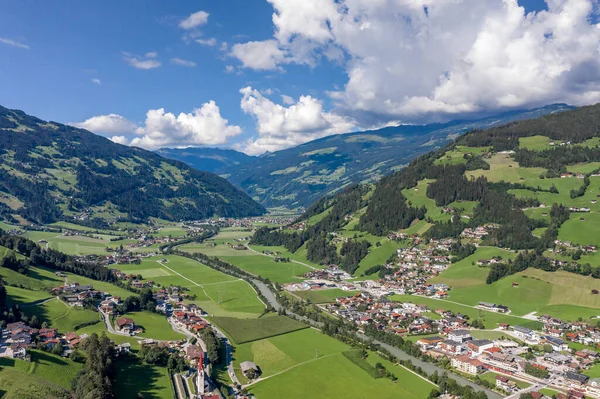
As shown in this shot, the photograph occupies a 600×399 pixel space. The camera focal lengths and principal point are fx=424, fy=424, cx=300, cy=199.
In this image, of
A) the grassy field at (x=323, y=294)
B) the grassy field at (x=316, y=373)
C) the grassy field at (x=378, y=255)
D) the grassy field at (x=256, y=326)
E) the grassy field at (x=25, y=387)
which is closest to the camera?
the grassy field at (x=25, y=387)

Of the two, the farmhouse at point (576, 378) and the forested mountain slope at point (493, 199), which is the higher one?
the forested mountain slope at point (493, 199)

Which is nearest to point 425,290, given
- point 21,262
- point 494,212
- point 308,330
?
point 308,330

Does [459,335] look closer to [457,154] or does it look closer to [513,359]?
[513,359]

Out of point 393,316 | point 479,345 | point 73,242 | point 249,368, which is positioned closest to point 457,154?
point 393,316

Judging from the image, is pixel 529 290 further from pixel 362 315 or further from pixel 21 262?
pixel 21 262

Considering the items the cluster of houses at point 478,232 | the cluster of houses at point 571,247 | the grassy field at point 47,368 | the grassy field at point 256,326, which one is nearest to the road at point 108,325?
the grassy field at point 47,368

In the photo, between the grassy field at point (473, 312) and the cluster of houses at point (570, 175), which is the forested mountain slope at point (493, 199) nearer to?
the cluster of houses at point (570, 175)
